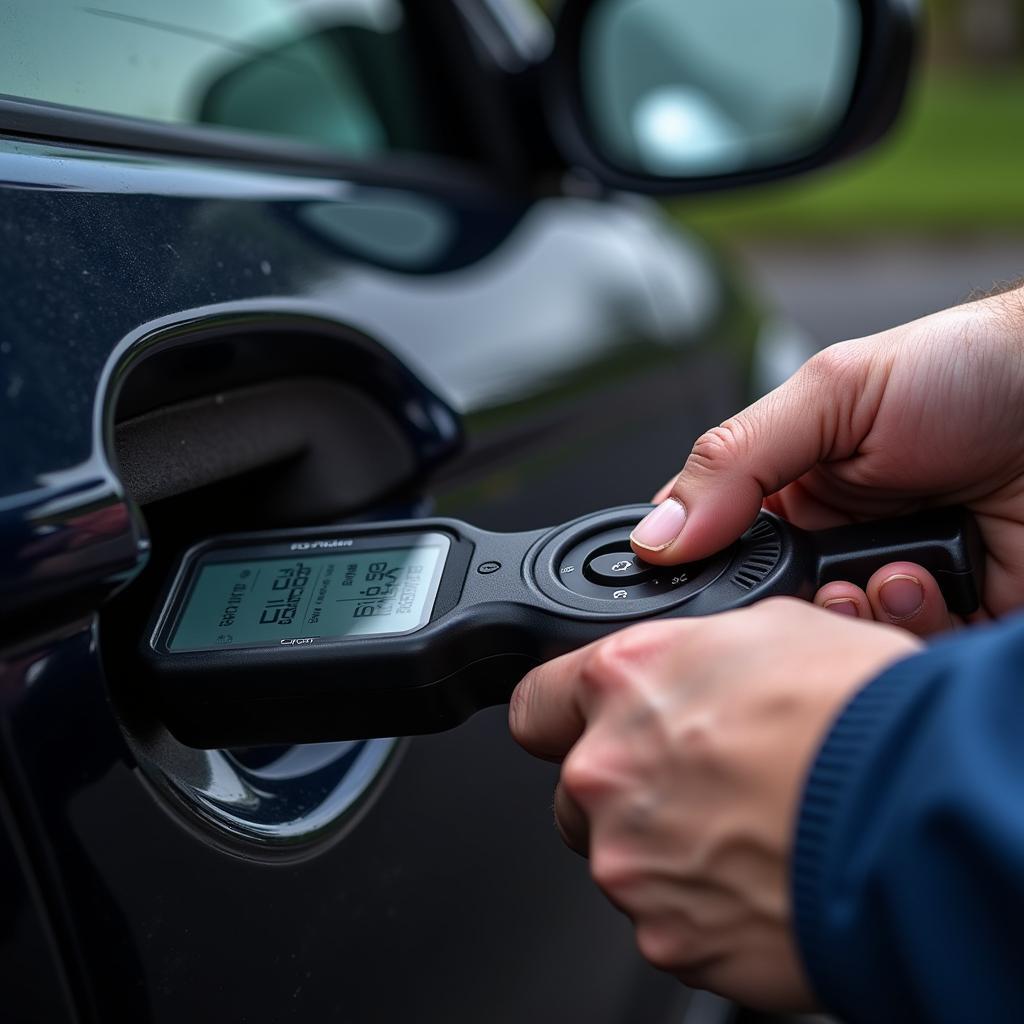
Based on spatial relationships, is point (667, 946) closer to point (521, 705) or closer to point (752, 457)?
point (521, 705)

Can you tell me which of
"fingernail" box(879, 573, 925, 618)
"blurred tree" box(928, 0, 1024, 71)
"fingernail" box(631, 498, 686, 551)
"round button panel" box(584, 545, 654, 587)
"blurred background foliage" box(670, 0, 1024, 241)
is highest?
"fingernail" box(631, 498, 686, 551)

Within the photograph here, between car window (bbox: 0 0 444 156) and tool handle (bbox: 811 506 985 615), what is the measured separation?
87cm

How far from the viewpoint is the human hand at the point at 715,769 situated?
0.83 meters

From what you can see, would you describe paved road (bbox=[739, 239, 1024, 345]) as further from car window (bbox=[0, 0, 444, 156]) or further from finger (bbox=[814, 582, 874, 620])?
finger (bbox=[814, 582, 874, 620])

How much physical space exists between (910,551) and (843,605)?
0.26 feet

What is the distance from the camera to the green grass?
34.1 feet

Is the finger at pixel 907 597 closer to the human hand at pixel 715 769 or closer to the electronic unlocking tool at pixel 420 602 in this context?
the electronic unlocking tool at pixel 420 602

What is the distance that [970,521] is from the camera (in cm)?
116

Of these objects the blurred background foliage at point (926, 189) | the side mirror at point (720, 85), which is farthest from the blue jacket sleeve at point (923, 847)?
the blurred background foliage at point (926, 189)

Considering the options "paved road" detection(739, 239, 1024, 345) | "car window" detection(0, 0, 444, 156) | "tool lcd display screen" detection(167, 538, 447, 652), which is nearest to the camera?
"tool lcd display screen" detection(167, 538, 447, 652)

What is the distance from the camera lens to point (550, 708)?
1.01m

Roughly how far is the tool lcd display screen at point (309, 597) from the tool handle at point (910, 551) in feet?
1.14

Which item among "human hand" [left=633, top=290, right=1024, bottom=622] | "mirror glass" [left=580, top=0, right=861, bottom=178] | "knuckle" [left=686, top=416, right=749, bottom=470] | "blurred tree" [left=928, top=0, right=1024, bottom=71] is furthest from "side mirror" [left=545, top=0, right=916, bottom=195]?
"blurred tree" [left=928, top=0, right=1024, bottom=71]

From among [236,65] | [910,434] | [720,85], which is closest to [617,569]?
[910,434]
